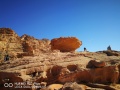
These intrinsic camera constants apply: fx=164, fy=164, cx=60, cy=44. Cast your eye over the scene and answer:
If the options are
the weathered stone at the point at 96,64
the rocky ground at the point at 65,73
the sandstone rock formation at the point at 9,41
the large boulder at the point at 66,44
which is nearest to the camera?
the rocky ground at the point at 65,73

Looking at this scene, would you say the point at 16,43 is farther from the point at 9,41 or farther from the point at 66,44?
the point at 66,44

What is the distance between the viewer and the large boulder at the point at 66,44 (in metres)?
22.6

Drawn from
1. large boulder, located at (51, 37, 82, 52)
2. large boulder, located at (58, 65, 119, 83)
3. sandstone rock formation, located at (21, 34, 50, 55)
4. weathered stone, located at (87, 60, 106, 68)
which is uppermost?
sandstone rock formation, located at (21, 34, 50, 55)

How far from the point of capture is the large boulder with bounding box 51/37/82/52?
2261cm

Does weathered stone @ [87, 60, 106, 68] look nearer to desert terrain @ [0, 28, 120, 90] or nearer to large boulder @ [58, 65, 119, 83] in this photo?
desert terrain @ [0, 28, 120, 90]

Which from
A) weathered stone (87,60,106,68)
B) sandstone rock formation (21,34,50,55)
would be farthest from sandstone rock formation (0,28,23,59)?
weathered stone (87,60,106,68)

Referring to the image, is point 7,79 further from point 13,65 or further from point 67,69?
point 67,69

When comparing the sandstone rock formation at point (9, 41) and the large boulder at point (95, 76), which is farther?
the sandstone rock formation at point (9, 41)

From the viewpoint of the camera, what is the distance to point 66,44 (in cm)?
2273

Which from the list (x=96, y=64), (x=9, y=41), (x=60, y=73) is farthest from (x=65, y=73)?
(x=9, y=41)

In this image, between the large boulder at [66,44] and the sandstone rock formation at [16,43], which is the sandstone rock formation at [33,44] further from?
the large boulder at [66,44]

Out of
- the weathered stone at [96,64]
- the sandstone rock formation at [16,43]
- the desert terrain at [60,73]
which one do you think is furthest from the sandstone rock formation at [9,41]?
the weathered stone at [96,64]

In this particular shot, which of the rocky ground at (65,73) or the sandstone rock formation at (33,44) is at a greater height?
the sandstone rock formation at (33,44)

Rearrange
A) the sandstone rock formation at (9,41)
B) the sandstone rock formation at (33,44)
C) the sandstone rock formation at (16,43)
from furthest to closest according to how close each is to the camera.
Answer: the sandstone rock formation at (33,44) → the sandstone rock formation at (16,43) → the sandstone rock formation at (9,41)
